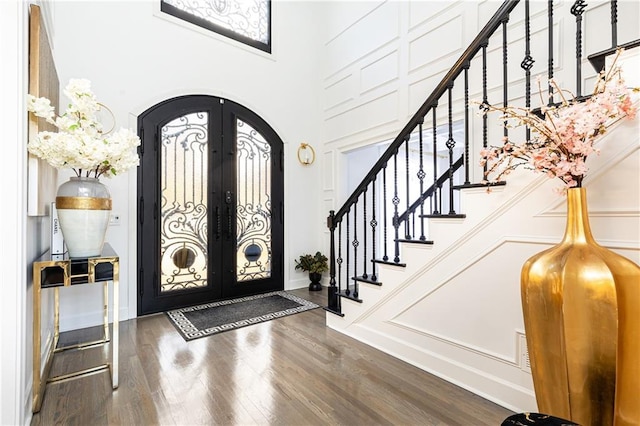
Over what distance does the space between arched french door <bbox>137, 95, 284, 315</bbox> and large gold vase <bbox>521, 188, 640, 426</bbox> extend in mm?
3494

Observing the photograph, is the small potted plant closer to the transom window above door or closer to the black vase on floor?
the black vase on floor

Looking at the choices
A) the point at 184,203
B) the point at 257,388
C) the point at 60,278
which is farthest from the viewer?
the point at 184,203

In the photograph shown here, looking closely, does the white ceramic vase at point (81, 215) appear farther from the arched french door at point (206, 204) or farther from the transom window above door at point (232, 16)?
the transom window above door at point (232, 16)

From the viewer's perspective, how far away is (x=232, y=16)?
4262 millimetres

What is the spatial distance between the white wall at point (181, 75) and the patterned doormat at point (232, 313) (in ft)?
1.84

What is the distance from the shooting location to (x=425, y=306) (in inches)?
86.6

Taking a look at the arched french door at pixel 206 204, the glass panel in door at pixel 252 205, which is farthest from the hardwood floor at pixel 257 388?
the glass panel in door at pixel 252 205

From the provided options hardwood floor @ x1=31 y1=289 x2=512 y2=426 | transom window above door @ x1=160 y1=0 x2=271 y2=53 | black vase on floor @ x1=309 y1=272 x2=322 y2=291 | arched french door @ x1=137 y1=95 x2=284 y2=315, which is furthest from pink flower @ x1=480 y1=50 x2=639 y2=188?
transom window above door @ x1=160 y1=0 x2=271 y2=53

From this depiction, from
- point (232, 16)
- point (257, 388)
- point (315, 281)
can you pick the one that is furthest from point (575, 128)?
point (232, 16)

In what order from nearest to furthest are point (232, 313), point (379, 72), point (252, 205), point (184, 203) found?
point (232, 313)
point (184, 203)
point (379, 72)
point (252, 205)

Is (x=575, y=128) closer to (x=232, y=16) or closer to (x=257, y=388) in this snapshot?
(x=257, y=388)

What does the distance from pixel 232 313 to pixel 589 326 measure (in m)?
3.11

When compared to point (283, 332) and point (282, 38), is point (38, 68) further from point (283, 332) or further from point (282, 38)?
point (282, 38)

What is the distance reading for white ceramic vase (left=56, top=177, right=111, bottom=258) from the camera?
1848 mm
